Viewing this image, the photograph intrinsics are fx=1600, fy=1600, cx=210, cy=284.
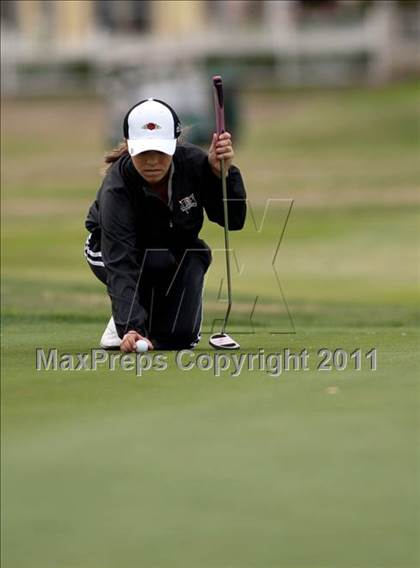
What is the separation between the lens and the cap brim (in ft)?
26.1

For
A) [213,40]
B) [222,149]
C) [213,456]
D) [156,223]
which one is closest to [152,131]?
[222,149]

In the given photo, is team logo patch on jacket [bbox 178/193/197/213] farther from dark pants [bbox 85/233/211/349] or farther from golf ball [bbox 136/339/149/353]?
golf ball [bbox 136/339/149/353]

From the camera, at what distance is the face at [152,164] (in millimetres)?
8039

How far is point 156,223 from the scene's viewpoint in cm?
852

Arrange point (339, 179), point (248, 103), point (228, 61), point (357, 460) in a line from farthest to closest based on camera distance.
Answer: point (228, 61) < point (248, 103) < point (339, 179) < point (357, 460)

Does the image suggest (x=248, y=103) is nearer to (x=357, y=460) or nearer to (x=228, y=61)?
(x=228, y=61)

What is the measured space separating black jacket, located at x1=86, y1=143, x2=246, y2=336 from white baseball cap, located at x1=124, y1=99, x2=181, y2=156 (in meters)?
0.29

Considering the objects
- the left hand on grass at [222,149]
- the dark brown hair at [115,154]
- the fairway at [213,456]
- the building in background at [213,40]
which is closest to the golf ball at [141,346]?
the fairway at [213,456]

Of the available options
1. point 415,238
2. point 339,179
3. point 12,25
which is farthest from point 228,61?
point 415,238

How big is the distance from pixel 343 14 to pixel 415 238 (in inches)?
1496

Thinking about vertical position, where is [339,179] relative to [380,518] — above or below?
below

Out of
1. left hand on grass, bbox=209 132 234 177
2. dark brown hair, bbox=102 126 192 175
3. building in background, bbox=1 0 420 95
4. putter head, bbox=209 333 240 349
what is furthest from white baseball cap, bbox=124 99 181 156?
building in background, bbox=1 0 420 95

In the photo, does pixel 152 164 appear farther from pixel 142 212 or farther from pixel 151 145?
pixel 142 212

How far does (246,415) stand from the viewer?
5.93m
